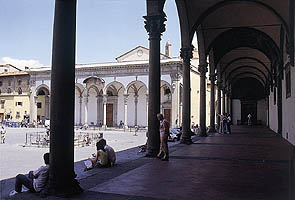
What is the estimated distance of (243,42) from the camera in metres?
20.6

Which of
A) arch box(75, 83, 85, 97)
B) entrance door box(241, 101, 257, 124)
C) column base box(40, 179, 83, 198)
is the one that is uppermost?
arch box(75, 83, 85, 97)

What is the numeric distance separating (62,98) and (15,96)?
165ft

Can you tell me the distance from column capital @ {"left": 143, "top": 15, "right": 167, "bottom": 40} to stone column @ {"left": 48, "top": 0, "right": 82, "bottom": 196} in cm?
434

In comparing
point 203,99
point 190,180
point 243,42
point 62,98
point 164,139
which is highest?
point 243,42

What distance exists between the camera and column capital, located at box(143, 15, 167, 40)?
884 centimetres

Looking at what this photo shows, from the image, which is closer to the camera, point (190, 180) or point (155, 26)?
point (190, 180)

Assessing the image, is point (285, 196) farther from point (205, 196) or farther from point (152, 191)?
point (152, 191)

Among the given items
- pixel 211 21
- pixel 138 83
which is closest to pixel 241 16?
pixel 211 21

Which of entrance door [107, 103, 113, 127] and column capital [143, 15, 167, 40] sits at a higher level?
column capital [143, 15, 167, 40]

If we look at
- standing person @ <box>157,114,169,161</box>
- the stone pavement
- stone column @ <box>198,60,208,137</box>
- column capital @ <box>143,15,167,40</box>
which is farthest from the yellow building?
the stone pavement

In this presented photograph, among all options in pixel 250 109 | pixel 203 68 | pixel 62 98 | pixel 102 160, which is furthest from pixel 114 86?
pixel 62 98

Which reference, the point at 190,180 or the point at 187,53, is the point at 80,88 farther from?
the point at 190,180

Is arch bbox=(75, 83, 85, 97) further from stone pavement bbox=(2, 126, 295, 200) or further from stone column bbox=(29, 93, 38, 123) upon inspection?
stone pavement bbox=(2, 126, 295, 200)

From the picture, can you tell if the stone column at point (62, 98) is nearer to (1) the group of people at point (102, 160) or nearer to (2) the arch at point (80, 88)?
(1) the group of people at point (102, 160)
